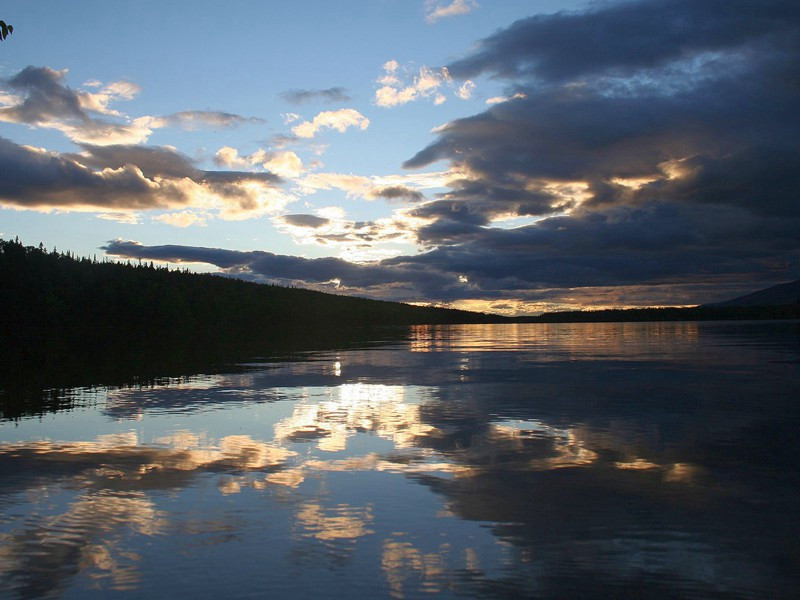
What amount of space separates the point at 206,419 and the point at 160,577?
13.2m

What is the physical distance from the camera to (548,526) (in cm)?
1077

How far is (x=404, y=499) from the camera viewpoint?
40.3 feet

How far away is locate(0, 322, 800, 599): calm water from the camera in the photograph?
8680 mm

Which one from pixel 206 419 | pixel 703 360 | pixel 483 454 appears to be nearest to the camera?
pixel 483 454

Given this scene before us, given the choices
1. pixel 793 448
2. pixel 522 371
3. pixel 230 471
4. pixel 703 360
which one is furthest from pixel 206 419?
pixel 703 360

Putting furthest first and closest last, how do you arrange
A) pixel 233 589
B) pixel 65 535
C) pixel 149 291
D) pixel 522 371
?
pixel 149 291 → pixel 522 371 → pixel 65 535 → pixel 233 589

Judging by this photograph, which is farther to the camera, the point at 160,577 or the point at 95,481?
the point at 95,481

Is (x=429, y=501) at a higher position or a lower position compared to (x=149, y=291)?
lower

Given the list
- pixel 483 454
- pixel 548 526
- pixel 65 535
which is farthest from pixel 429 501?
pixel 65 535

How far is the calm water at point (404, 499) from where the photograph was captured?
868cm

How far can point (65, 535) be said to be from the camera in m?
10.4

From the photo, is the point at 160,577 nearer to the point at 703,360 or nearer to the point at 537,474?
the point at 537,474

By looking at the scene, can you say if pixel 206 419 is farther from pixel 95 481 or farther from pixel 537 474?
pixel 537 474

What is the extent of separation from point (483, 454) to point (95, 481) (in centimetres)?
897
